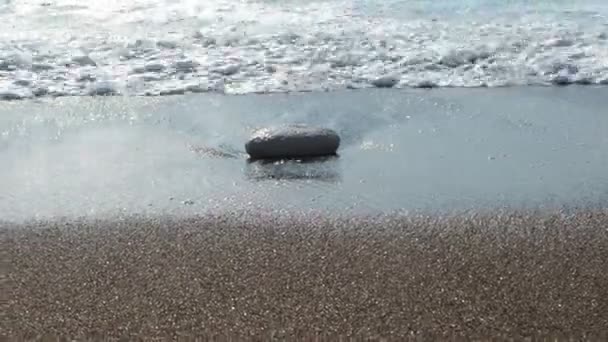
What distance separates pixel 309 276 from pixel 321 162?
4.38 feet

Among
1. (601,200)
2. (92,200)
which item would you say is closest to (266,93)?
(92,200)

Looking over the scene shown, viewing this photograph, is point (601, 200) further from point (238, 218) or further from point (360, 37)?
point (360, 37)

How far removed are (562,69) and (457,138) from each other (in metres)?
1.97

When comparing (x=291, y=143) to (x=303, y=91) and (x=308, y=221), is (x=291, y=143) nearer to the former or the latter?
(x=308, y=221)

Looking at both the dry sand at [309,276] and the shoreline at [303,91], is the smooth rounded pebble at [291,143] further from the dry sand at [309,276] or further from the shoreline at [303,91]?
the shoreline at [303,91]

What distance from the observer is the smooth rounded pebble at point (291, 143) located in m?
4.36

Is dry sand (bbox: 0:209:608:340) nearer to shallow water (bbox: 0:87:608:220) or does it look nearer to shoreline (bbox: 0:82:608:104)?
shallow water (bbox: 0:87:608:220)

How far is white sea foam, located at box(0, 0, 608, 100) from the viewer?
5992 millimetres

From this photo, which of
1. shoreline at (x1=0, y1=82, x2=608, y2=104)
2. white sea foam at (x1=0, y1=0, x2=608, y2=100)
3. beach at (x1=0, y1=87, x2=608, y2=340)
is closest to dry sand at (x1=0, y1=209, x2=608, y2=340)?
beach at (x1=0, y1=87, x2=608, y2=340)

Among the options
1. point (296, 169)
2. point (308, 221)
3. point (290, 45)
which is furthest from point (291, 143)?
point (290, 45)

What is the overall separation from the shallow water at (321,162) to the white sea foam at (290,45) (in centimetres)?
34

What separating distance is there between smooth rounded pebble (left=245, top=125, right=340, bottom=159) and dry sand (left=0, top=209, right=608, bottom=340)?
0.74 metres

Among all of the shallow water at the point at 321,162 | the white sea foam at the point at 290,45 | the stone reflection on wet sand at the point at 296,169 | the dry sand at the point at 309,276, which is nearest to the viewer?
the dry sand at the point at 309,276

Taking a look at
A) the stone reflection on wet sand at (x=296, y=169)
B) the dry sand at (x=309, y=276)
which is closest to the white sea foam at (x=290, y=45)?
the stone reflection on wet sand at (x=296, y=169)
